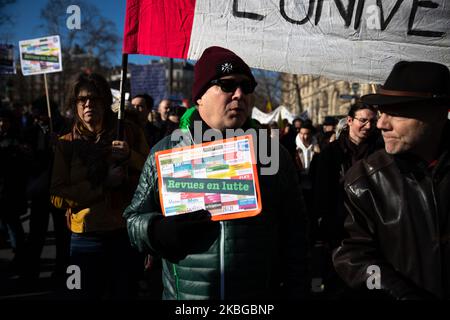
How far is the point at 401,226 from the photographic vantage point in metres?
1.93

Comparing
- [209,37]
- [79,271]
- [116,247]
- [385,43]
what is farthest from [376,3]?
[79,271]

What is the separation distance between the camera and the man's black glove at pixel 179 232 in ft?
6.05

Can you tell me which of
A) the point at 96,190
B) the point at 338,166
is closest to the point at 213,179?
the point at 96,190

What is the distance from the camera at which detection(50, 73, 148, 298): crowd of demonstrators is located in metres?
3.14

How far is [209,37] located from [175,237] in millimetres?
1849

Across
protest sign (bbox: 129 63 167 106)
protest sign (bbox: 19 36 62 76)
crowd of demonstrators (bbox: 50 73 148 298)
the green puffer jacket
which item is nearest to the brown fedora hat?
the green puffer jacket

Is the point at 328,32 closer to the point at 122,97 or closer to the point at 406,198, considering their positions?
the point at 122,97

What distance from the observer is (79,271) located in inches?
121

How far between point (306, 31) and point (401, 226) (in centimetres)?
171

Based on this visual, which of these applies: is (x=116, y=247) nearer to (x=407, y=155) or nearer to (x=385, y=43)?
(x=407, y=155)

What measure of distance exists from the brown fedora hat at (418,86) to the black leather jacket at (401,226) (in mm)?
206

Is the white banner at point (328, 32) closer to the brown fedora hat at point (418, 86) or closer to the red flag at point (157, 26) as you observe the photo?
the red flag at point (157, 26)

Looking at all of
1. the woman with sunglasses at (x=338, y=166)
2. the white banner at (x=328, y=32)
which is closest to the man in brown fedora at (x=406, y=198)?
the white banner at (x=328, y=32)

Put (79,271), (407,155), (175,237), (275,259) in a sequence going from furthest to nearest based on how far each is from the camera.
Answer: (79,271) → (275,259) → (407,155) → (175,237)
